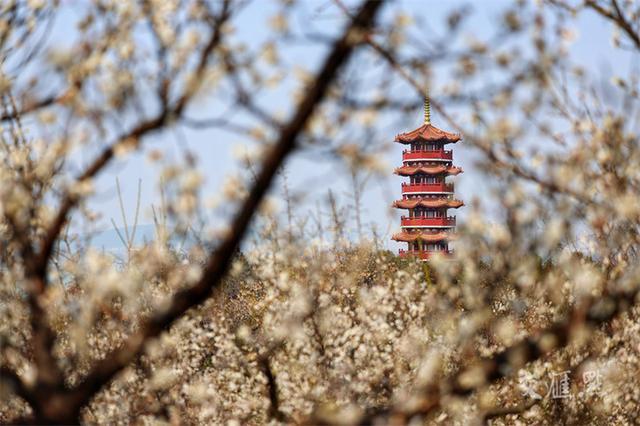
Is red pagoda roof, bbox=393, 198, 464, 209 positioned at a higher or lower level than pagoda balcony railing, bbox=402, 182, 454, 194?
lower

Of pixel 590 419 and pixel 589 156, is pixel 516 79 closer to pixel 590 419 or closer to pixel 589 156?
pixel 589 156

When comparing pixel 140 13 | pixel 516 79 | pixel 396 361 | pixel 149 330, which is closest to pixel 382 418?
pixel 149 330

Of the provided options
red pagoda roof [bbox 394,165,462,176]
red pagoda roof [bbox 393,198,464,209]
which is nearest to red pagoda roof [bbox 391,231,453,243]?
red pagoda roof [bbox 393,198,464,209]

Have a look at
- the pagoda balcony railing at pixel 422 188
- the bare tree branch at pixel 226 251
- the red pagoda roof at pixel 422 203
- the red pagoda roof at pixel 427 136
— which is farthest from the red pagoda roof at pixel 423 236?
the bare tree branch at pixel 226 251

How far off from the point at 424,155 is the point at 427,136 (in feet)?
3.93

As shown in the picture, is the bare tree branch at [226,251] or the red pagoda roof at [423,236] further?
the red pagoda roof at [423,236]

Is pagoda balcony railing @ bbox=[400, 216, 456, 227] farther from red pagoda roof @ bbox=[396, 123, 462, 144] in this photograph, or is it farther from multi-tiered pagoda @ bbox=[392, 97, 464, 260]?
red pagoda roof @ bbox=[396, 123, 462, 144]

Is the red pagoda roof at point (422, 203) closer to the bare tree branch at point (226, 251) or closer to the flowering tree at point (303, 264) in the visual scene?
the flowering tree at point (303, 264)

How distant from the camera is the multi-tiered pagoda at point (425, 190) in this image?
5021 centimetres

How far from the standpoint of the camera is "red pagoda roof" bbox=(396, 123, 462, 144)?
50.6 m

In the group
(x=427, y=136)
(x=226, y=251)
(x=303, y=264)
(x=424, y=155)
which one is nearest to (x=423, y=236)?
(x=424, y=155)

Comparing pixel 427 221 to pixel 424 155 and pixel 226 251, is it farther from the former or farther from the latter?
pixel 226 251

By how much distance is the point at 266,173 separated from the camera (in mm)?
2848

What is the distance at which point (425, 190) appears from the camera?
50.7 meters
